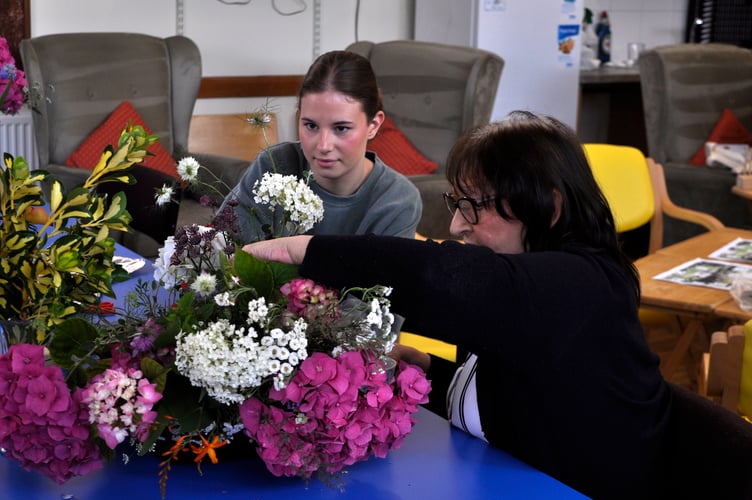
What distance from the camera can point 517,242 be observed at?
1618mm

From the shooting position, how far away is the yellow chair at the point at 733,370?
2201mm

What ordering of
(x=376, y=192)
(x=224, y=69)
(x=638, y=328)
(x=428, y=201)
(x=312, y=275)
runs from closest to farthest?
(x=312, y=275)
(x=638, y=328)
(x=376, y=192)
(x=428, y=201)
(x=224, y=69)

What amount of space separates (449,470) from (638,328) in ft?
1.19

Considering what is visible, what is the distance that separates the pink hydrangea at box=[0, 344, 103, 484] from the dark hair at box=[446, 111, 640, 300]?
66 cm

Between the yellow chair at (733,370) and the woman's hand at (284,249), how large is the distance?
110 cm

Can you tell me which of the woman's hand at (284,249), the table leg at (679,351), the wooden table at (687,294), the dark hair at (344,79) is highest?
the dark hair at (344,79)

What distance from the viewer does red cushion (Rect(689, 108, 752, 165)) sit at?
18.6ft

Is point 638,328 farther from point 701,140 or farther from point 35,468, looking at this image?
point 701,140

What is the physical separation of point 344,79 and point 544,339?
3.56ft

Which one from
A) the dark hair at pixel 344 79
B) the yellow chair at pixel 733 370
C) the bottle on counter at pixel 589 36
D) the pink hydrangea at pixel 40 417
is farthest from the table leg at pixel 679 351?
the bottle on counter at pixel 589 36

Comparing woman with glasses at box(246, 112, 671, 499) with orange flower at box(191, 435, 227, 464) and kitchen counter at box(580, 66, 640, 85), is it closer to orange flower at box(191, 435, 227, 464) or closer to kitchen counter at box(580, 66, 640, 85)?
orange flower at box(191, 435, 227, 464)

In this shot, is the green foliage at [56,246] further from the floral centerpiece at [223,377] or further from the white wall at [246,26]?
the white wall at [246,26]

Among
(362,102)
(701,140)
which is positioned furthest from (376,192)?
(701,140)

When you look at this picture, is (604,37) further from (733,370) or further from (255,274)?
(255,274)
